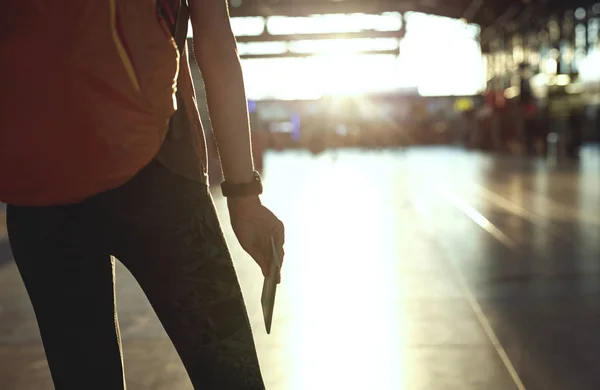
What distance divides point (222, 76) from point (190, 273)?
0.99 ft

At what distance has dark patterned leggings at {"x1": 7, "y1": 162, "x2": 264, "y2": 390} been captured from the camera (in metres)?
1.07

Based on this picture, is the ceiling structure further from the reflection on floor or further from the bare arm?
the bare arm

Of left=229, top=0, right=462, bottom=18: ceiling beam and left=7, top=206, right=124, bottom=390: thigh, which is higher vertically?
left=229, top=0, right=462, bottom=18: ceiling beam

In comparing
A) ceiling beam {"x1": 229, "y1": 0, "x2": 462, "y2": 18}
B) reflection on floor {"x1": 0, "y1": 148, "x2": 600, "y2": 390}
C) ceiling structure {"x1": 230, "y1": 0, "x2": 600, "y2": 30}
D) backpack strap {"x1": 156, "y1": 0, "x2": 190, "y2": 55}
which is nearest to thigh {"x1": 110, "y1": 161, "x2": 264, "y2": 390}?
backpack strap {"x1": 156, "y1": 0, "x2": 190, "y2": 55}

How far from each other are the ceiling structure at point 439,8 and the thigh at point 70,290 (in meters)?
14.5

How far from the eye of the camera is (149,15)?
1.04m

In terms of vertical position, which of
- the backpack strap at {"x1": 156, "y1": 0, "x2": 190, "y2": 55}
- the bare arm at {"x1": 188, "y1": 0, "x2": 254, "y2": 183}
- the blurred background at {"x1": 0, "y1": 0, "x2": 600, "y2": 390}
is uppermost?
the backpack strap at {"x1": 156, "y1": 0, "x2": 190, "y2": 55}

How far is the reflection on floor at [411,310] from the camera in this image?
9.09ft

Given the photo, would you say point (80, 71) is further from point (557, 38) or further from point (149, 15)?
point (557, 38)

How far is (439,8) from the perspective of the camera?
65.2 ft

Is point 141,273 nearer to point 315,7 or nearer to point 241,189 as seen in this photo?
point 241,189

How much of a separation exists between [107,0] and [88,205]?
0.93 feet

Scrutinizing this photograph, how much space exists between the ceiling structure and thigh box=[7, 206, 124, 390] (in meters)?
14.5

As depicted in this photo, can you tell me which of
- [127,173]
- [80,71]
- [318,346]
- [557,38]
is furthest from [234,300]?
[557,38]
